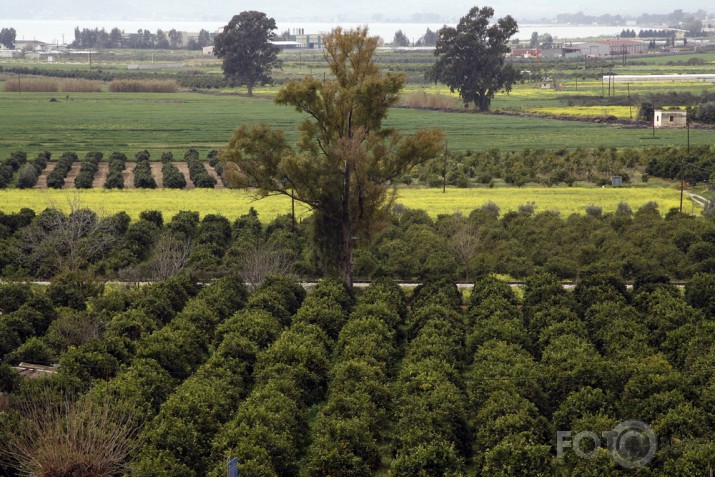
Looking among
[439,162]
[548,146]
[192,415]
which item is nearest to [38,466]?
[192,415]

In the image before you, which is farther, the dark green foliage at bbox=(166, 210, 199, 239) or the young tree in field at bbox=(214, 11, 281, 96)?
the young tree in field at bbox=(214, 11, 281, 96)

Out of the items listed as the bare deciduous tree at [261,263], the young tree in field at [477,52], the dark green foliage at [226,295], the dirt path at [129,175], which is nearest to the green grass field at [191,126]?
the young tree in field at [477,52]

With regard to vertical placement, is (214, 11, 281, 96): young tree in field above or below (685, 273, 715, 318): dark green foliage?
above

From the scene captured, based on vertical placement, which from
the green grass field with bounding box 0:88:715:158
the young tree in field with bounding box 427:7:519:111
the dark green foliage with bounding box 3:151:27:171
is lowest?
the dark green foliage with bounding box 3:151:27:171

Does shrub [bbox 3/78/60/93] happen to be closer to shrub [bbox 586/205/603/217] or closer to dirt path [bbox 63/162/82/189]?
dirt path [bbox 63/162/82/189]

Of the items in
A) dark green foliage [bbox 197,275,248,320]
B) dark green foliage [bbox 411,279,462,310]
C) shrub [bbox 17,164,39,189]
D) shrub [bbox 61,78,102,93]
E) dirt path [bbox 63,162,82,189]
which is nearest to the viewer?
dark green foliage [bbox 197,275,248,320]

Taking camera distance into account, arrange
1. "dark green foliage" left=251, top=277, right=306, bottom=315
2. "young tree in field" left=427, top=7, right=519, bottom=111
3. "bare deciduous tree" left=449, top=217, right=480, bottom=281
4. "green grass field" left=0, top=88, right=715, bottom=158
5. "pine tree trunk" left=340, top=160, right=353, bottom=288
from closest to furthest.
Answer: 1. "dark green foliage" left=251, top=277, right=306, bottom=315
2. "pine tree trunk" left=340, top=160, right=353, bottom=288
3. "bare deciduous tree" left=449, top=217, right=480, bottom=281
4. "green grass field" left=0, top=88, right=715, bottom=158
5. "young tree in field" left=427, top=7, right=519, bottom=111

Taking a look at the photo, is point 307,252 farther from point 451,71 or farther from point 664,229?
point 451,71

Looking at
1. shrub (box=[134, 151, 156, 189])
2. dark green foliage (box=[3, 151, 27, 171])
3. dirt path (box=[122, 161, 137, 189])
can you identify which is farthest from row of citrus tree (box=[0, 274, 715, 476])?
dark green foliage (box=[3, 151, 27, 171])
